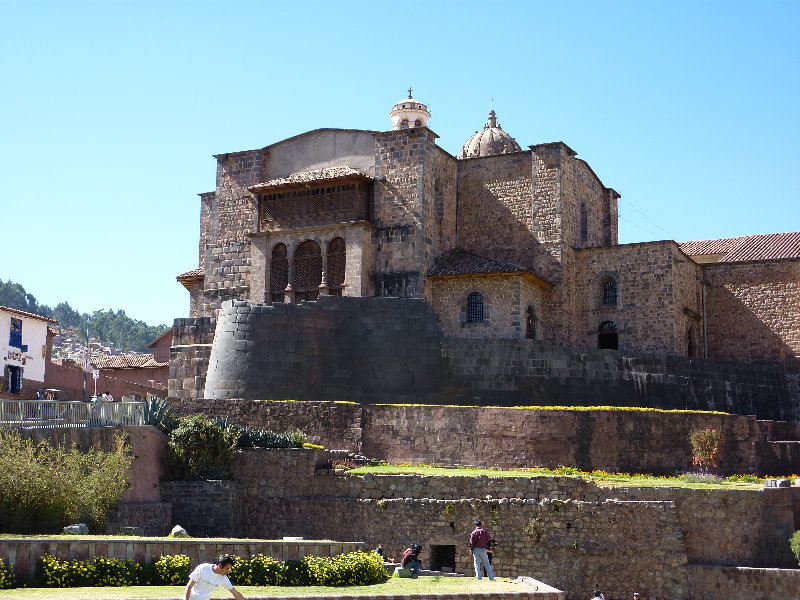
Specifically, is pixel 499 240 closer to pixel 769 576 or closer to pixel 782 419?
pixel 782 419

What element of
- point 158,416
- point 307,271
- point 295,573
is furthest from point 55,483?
point 307,271

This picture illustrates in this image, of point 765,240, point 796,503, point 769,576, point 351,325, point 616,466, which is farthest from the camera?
point 765,240

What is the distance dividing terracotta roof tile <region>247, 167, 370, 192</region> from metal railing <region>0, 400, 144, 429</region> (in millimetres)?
16198

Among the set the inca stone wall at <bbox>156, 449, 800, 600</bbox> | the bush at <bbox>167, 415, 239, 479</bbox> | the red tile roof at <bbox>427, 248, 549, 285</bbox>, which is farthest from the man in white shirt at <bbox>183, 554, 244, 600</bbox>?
the red tile roof at <bbox>427, 248, 549, 285</bbox>

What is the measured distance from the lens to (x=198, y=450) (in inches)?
1061

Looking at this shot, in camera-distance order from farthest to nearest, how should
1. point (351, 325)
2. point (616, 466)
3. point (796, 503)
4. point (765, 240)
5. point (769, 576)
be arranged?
point (765, 240) < point (351, 325) < point (616, 466) < point (796, 503) < point (769, 576)

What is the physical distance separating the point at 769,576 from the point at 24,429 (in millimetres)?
17575

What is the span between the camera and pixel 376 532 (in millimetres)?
26359

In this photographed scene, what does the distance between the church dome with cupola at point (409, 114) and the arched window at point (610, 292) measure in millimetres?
17548

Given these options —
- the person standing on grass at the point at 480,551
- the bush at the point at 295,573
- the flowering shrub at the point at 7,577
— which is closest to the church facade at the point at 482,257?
the person standing on grass at the point at 480,551

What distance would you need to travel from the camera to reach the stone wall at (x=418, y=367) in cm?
3312

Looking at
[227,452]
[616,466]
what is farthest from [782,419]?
→ [227,452]

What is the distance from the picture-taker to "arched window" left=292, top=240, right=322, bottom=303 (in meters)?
41.4

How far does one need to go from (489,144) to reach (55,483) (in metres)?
34.3
